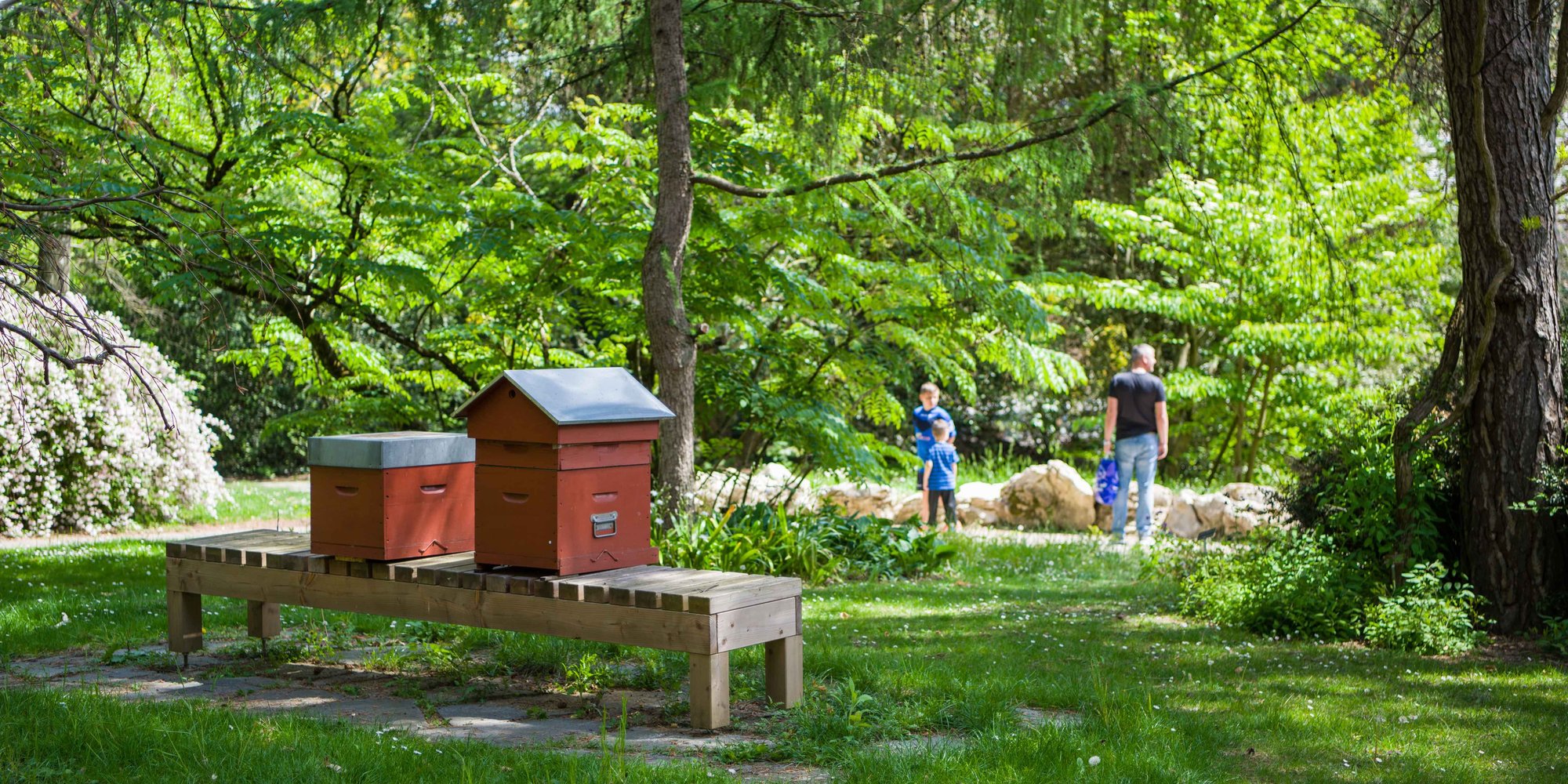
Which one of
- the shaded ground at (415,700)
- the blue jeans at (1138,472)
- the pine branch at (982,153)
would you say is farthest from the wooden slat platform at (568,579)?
the blue jeans at (1138,472)

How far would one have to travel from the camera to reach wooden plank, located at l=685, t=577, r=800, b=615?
442 cm

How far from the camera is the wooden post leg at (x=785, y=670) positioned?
4855 mm

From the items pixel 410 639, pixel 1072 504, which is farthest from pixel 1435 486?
pixel 1072 504

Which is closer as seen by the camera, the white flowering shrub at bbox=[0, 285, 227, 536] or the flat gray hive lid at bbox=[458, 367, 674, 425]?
the flat gray hive lid at bbox=[458, 367, 674, 425]

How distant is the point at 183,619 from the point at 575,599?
8.04 feet

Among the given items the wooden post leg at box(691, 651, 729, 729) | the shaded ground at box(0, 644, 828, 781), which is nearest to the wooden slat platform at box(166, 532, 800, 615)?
the wooden post leg at box(691, 651, 729, 729)

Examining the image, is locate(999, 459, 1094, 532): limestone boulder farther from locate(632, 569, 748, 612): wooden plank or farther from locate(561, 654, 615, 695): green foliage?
locate(632, 569, 748, 612): wooden plank

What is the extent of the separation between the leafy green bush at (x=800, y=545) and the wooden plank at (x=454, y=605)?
293cm

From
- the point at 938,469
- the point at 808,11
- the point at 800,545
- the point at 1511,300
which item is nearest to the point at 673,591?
the point at 800,545

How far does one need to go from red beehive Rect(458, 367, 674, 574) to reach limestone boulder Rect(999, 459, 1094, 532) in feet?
30.6

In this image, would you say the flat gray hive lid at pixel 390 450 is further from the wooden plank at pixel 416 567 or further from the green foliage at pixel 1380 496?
the green foliage at pixel 1380 496

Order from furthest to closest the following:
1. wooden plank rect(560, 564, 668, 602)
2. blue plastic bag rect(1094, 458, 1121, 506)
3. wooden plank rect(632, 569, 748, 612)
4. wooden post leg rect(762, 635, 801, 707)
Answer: blue plastic bag rect(1094, 458, 1121, 506), wooden post leg rect(762, 635, 801, 707), wooden plank rect(560, 564, 668, 602), wooden plank rect(632, 569, 748, 612)

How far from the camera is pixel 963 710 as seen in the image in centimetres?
476

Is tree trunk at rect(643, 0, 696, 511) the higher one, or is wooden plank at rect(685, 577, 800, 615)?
tree trunk at rect(643, 0, 696, 511)
